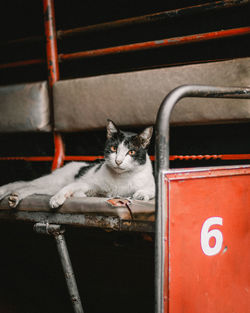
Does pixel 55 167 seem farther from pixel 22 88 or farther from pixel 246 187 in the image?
pixel 246 187

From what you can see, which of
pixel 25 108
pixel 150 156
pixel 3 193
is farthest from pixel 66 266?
pixel 25 108

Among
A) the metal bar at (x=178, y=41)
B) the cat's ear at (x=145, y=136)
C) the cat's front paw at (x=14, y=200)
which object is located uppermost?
the metal bar at (x=178, y=41)

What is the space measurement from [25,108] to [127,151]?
88cm

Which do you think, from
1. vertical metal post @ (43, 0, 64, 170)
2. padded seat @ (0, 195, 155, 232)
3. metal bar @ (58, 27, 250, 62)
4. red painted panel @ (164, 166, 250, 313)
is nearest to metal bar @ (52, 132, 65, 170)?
vertical metal post @ (43, 0, 64, 170)

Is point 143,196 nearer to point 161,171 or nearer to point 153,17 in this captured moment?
point 161,171

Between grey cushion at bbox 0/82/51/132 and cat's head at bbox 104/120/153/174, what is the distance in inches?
25.3

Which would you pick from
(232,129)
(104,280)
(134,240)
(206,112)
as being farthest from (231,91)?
(104,280)

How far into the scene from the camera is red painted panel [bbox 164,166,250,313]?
0.62 metres

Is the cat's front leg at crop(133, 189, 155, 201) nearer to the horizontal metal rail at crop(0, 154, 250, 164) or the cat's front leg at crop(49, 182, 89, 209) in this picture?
the cat's front leg at crop(49, 182, 89, 209)

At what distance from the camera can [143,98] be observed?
150cm

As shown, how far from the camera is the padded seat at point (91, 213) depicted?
0.77m

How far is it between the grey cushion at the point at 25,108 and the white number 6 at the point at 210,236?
1.32 metres

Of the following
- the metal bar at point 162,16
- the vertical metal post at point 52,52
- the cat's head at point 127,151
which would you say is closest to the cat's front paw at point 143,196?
the cat's head at point 127,151

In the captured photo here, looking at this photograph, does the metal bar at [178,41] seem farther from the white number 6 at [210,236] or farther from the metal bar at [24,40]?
the white number 6 at [210,236]
